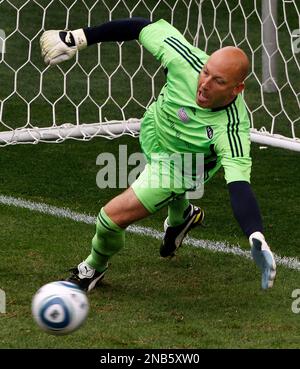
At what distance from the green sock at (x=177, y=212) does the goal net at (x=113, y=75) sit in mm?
1901

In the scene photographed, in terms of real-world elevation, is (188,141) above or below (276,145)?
above

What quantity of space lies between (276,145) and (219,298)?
272cm

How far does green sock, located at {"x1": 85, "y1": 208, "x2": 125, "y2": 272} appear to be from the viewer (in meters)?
6.49

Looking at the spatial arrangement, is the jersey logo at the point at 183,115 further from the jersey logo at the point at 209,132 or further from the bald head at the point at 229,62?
the bald head at the point at 229,62

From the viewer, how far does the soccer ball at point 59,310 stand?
220 inches

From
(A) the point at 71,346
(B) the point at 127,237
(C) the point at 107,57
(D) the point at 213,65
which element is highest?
(D) the point at 213,65

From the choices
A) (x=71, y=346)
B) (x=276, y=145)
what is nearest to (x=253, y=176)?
(x=276, y=145)

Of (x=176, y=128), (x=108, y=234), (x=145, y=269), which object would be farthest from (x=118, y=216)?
(x=145, y=269)

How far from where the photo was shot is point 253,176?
8.91 metres

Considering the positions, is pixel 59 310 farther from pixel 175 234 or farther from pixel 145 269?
pixel 175 234

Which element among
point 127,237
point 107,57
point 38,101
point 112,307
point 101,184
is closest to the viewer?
point 112,307

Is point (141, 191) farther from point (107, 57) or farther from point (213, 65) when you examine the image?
point (107, 57)

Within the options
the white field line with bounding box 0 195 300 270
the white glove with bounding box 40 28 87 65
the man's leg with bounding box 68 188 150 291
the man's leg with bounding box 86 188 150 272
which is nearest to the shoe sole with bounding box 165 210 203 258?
the white field line with bounding box 0 195 300 270

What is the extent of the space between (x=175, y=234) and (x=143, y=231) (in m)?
0.61
